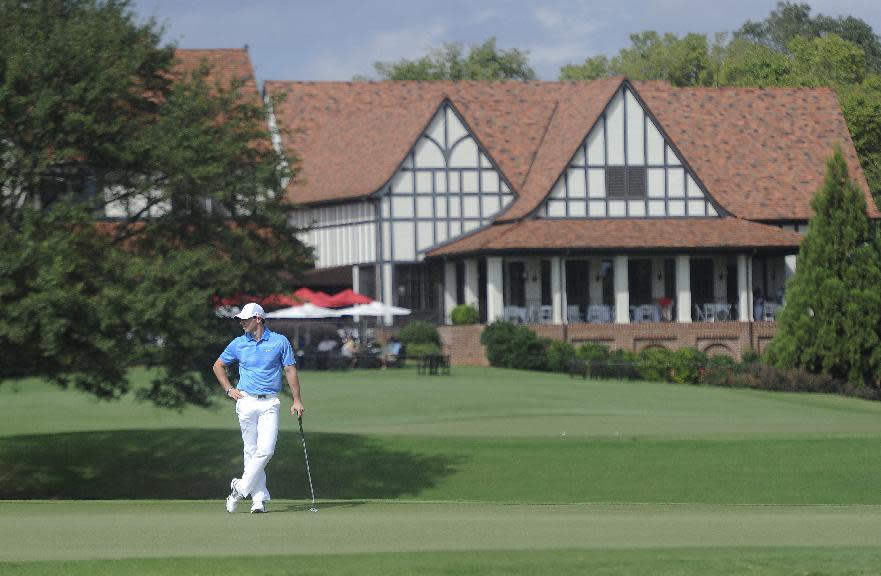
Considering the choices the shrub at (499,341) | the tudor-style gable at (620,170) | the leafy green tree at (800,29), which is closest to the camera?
the shrub at (499,341)

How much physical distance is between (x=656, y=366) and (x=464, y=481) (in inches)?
798

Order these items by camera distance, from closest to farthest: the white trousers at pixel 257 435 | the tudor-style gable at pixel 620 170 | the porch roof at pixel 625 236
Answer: the white trousers at pixel 257 435, the porch roof at pixel 625 236, the tudor-style gable at pixel 620 170

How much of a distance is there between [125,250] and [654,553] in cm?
1492

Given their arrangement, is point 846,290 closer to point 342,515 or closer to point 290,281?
point 290,281

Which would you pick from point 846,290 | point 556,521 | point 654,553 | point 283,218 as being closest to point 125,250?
point 283,218

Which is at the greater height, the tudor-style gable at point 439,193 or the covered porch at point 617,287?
the tudor-style gable at point 439,193

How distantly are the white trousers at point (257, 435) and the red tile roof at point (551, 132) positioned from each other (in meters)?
42.0

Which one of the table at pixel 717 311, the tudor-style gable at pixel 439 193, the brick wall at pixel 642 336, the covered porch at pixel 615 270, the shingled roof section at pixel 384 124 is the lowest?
the brick wall at pixel 642 336

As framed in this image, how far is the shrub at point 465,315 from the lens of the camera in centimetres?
5494

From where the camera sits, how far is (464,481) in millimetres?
25594

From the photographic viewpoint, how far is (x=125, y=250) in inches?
1003

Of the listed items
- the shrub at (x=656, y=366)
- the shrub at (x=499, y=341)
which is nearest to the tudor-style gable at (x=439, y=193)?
the shrub at (x=499, y=341)

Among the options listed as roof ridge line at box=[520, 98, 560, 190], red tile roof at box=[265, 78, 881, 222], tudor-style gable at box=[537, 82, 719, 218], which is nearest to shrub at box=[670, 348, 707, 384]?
tudor-style gable at box=[537, 82, 719, 218]

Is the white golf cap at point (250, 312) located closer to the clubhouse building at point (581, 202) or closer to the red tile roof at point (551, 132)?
the clubhouse building at point (581, 202)
